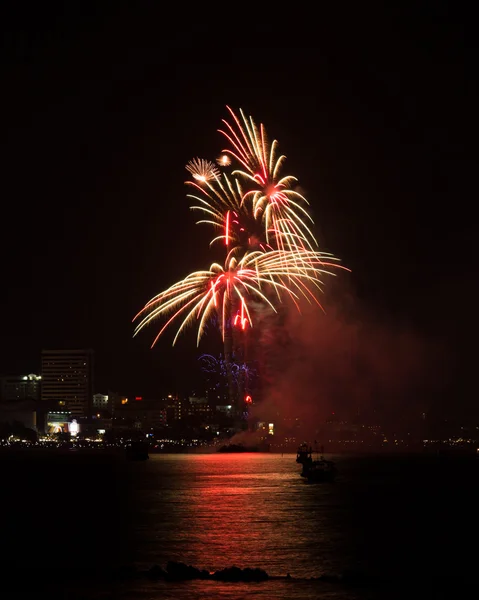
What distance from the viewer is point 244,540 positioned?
56938mm

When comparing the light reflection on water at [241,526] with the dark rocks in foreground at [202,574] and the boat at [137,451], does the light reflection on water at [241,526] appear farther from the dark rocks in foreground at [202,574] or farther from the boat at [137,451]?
the boat at [137,451]

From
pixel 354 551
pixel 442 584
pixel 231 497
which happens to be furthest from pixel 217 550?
pixel 231 497

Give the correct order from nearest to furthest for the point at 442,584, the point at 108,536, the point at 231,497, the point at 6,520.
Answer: the point at 442,584
the point at 108,536
the point at 6,520
the point at 231,497

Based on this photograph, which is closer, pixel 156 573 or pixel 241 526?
pixel 156 573

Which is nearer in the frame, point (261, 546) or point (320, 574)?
point (320, 574)

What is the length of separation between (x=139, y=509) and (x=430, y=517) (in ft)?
76.8

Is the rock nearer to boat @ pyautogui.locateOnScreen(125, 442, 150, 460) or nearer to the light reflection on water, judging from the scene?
the light reflection on water

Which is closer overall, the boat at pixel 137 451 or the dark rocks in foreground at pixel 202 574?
the dark rocks in foreground at pixel 202 574

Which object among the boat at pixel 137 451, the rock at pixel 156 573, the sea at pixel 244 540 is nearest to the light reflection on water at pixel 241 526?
the sea at pixel 244 540

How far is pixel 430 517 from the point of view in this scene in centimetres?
7350

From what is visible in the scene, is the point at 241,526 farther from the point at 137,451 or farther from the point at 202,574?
the point at 137,451

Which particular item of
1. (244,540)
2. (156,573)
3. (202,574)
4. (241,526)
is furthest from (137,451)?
(202,574)

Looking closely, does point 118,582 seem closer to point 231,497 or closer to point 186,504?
point 186,504

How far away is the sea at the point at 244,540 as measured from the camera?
136 feet
